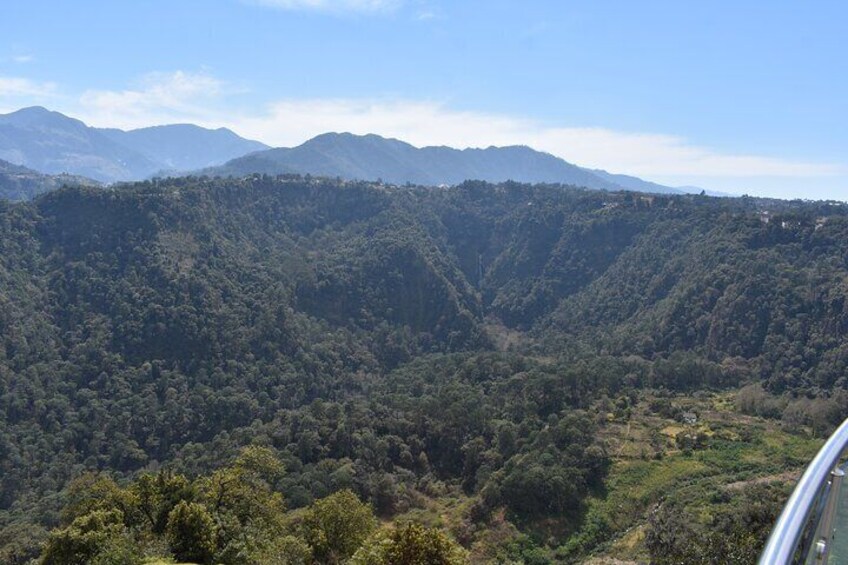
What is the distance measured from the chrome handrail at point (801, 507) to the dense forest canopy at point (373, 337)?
21.5 meters

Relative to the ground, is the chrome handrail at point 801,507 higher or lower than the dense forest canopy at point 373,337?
higher

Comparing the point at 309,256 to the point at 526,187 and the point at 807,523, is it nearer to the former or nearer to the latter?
the point at 526,187

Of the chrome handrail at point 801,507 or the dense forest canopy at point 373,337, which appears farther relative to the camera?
the dense forest canopy at point 373,337

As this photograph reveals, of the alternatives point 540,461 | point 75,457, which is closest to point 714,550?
A: point 540,461

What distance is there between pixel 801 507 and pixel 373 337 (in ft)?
328

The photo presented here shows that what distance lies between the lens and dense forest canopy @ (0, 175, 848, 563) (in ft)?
172

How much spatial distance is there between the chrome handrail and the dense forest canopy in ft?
70.5

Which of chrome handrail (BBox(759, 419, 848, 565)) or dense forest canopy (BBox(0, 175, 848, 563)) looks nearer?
chrome handrail (BBox(759, 419, 848, 565))

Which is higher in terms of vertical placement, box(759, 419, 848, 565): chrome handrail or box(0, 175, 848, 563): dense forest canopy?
box(759, 419, 848, 565): chrome handrail

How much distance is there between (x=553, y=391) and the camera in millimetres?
60594

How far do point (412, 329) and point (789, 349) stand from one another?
61.7 m

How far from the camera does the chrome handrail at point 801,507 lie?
151 inches

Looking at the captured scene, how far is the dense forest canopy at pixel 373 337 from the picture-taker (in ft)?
172

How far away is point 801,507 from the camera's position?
4.23m
